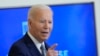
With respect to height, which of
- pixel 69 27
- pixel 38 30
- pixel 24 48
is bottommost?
pixel 24 48

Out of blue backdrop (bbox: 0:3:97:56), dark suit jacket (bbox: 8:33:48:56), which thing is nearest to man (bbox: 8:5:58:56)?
dark suit jacket (bbox: 8:33:48:56)

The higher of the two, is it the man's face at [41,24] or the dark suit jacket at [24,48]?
the man's face at [41,24]

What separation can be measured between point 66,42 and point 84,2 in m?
0.52

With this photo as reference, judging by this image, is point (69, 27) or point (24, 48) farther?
point (69, 27)

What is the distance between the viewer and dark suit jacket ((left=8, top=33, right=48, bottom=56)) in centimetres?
155

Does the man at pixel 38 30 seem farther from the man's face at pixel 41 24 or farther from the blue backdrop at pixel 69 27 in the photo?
the blue backdrop at pixel 69 27

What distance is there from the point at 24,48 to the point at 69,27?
137cm

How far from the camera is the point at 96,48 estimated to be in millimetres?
2822

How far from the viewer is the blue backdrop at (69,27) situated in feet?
9.31

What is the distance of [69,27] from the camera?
9.48 feet

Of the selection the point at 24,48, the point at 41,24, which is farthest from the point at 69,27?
the point at 24,48

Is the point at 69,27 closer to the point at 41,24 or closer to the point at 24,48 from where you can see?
the point at 41,24

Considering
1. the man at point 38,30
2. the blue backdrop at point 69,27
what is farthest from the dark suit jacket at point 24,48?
the blue backdrop at point 69,27

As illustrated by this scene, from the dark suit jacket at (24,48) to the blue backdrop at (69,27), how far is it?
122 centimetres
